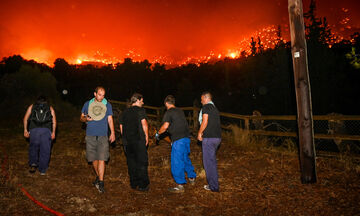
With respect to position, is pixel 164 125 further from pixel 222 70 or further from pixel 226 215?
pixel 222 70

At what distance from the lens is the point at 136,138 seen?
5.78 metres

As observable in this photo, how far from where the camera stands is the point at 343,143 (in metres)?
8.79

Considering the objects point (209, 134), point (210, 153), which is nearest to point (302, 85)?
point (209, 134)

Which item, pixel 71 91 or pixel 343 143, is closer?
pixel 343 143

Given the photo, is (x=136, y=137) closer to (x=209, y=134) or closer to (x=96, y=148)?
(x=96, y=148)

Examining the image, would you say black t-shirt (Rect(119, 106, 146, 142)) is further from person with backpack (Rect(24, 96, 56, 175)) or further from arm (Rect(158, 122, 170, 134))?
person with backpack (Rect(24, 96, 56, 175))

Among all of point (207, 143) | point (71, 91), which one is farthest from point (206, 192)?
point (71, 91)

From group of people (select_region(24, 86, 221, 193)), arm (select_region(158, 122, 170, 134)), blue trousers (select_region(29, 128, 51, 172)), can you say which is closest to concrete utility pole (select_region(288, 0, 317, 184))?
group of people (select_region(24, 86, 221, 193))

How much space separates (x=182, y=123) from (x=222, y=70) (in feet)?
207

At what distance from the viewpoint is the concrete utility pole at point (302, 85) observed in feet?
18.7

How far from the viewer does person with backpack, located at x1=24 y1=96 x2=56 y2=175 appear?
6590 millimetres

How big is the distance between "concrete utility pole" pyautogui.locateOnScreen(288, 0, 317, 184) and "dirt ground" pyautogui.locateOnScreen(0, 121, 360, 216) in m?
0.64

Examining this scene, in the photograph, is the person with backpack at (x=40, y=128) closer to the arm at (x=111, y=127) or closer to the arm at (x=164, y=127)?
the arm at (x=111, y=127)

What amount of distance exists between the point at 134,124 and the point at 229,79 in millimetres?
59259
